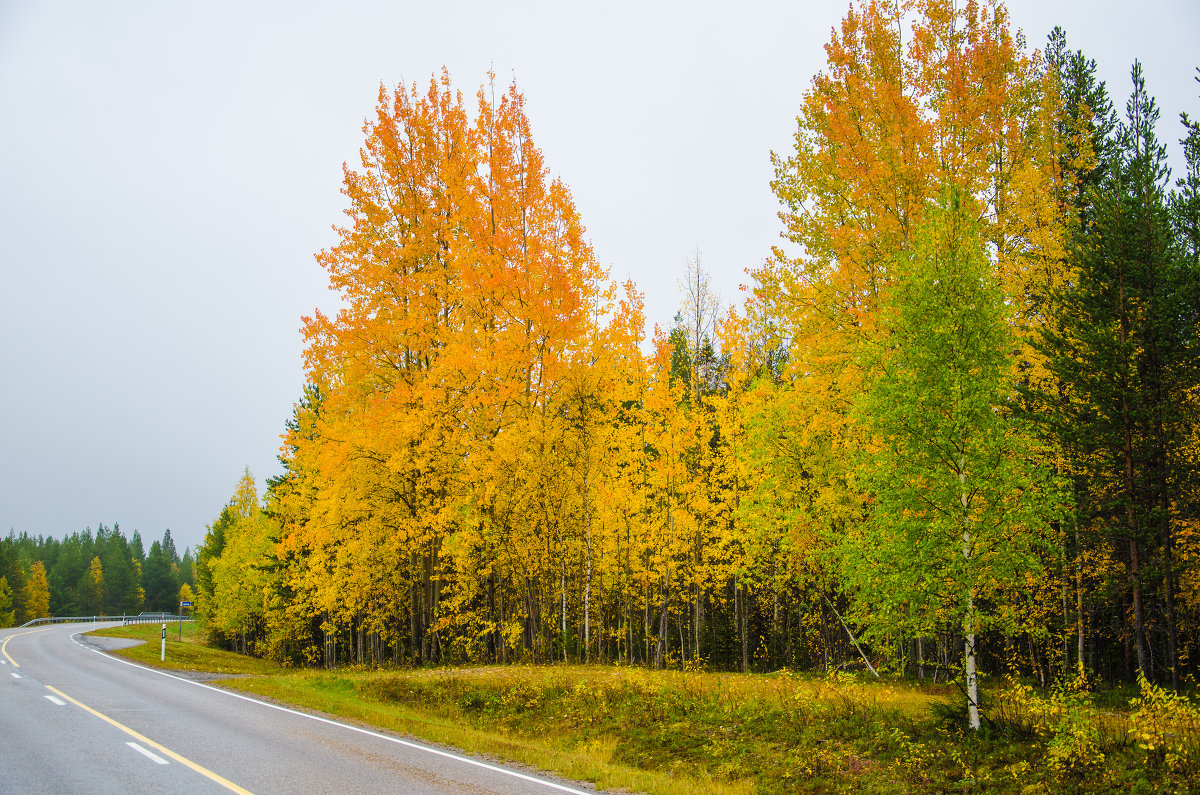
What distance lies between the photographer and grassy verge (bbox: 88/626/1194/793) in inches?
366

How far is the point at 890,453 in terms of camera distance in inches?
455

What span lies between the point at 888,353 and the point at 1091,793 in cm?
794

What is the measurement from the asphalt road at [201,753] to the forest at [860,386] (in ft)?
22.8

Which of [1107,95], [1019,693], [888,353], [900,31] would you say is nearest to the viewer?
[1019,693]

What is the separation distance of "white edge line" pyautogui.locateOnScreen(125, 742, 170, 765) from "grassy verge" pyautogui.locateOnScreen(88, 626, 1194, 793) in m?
4.68

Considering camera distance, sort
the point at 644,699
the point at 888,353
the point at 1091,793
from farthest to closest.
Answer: the point at 644,699, the point at 888,353, the point at 1091,793

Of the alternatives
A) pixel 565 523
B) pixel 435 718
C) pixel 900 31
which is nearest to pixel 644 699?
pixel 435 718

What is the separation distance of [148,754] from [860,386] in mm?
15246

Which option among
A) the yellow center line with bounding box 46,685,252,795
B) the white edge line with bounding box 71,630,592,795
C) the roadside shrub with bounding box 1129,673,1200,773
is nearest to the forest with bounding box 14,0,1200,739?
the roadside shrub with bounding box 1129,673,1200,773

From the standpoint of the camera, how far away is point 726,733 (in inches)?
493

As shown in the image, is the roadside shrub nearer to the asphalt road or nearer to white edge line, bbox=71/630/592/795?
white edge line, bbox=71/630/592/795

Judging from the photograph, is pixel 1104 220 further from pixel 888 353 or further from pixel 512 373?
pixel 512 373

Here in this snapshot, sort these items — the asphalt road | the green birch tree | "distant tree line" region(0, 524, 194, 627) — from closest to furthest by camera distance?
the asphalt road, the green birch tree, "distant tree line" region(0, 524, 194, 627)

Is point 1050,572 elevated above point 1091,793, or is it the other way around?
point 1050,572
